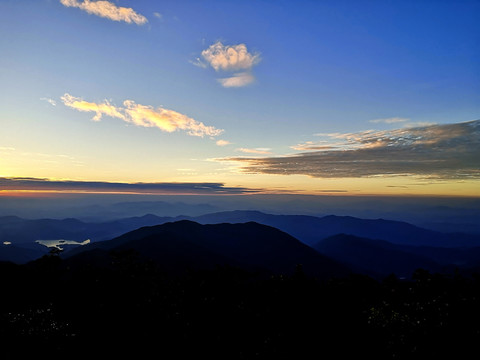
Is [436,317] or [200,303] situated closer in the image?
[436,317]

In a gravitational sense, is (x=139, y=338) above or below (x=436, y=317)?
below

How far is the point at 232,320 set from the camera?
46.6 meters

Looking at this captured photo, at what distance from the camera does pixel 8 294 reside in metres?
66.3

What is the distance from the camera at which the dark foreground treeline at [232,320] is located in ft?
124

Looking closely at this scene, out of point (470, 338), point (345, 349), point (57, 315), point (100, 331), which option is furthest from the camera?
point (57, 315)

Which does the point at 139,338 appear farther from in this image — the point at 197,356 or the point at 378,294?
the point at 378,294

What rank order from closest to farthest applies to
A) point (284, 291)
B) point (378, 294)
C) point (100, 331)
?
point (100, 331), point (284, 291), point (378, 294)

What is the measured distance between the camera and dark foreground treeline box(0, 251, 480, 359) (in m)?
37.9

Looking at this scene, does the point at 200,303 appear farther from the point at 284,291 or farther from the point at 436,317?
the point at 436,317

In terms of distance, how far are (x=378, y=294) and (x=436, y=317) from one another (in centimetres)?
2565

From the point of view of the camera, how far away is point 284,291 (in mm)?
58219

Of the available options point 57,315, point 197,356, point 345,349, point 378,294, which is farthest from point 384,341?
point 57,315

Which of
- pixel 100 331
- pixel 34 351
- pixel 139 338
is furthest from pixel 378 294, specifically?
pixel 34 351

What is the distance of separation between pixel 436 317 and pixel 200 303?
40055 millimetres
